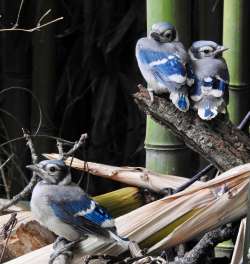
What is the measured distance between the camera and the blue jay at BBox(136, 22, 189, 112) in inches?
83.7

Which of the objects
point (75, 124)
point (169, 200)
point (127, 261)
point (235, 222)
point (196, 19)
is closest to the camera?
point (127, 261)

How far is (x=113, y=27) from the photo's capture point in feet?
11.3

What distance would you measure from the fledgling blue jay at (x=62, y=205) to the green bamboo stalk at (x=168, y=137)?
499mm

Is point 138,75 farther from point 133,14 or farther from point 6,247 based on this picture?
point 6,247

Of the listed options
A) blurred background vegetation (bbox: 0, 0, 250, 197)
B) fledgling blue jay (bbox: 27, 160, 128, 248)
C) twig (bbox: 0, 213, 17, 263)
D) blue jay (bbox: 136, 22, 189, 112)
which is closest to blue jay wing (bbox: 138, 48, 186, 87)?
blue jay (bbox: 136, 22, 189, 112)

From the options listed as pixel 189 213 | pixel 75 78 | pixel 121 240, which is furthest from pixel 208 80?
pixel 75 78

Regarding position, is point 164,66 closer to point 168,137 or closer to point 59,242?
point 168,137

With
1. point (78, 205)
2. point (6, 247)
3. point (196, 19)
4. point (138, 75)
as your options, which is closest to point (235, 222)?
point (78, 205)

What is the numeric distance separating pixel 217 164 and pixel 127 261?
399 millimetres

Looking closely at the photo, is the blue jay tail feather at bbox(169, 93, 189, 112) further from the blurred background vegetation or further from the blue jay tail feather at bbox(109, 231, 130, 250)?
the blurred background vegetation

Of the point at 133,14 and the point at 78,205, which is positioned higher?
the point at 133,14

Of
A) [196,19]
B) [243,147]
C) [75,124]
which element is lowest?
[75,124]

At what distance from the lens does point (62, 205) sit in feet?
6.42

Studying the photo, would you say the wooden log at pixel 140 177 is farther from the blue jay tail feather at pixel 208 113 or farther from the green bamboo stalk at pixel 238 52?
the green bamboo stalk at pixel 238 52
